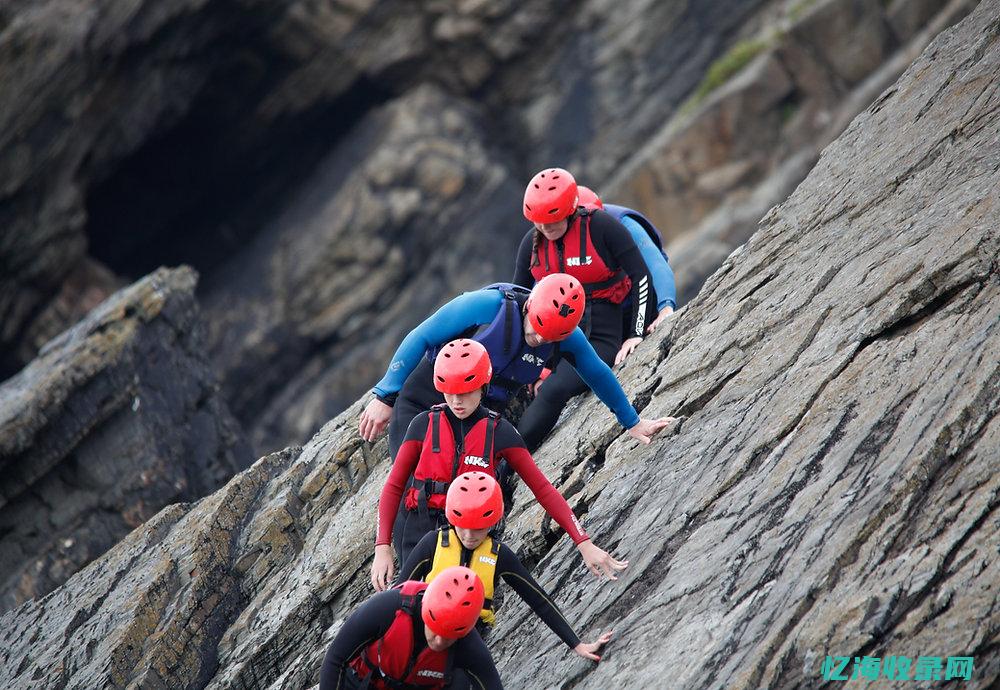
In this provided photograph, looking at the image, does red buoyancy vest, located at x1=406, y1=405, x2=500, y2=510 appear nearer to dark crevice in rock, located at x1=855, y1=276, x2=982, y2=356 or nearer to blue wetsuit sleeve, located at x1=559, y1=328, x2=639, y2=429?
blue wetsuit sleeve, located at x1=559, y1=328, x2=639, y2=429

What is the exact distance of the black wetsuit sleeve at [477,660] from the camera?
379 inches

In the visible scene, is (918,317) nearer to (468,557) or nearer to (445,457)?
(445,457)

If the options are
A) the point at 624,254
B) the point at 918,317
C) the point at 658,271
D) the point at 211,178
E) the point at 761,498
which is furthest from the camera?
the point at 211,178

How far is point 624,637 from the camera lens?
10039mm

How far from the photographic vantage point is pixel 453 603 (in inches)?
360

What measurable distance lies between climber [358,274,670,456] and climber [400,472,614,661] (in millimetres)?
1946

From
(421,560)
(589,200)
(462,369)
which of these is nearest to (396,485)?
(421,560)

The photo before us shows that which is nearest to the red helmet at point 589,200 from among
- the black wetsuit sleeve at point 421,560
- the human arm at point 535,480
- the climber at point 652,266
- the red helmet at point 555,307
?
the climber at point 652,266

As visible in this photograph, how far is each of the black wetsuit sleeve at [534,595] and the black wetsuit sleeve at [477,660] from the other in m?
0.60

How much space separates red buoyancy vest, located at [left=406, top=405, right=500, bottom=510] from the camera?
1065 centimetres

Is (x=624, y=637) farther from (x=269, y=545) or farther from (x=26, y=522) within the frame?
(x=26, y=522)

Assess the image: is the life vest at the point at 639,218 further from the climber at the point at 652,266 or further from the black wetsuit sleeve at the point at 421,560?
the black wetsuit sleeve at the point at 421,560

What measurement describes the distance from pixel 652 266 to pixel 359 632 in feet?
23.7

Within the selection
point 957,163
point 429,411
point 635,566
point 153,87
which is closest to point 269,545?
point 429,411
